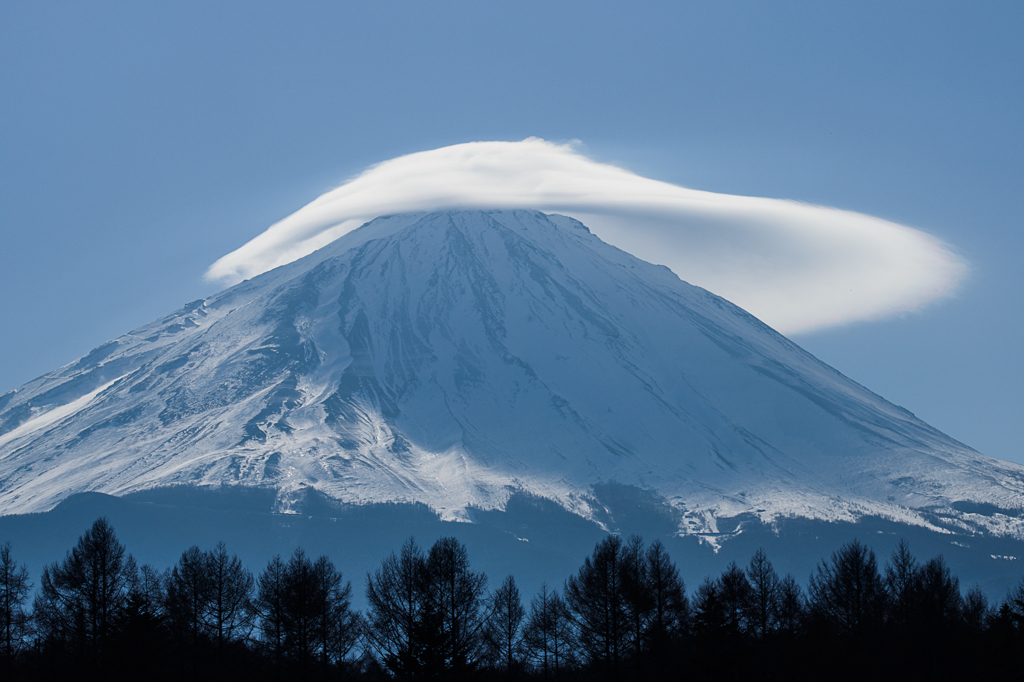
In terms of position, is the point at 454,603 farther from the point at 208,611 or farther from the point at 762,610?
the point at 762,610

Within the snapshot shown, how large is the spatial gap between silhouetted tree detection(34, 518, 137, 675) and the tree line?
0.36 ft

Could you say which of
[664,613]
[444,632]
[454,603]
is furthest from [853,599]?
[444,632]

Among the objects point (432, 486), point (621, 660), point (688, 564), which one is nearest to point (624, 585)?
point (621, 660)

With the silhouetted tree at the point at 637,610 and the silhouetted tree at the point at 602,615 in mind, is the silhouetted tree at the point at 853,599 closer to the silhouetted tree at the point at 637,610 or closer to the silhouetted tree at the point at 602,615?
the silhouetted tree at the point at 637,610

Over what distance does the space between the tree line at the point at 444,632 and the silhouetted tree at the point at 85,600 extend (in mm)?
109

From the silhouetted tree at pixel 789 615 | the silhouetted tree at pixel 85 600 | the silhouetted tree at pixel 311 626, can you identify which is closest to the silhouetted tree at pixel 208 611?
the silhouetted tree at pixel 85 600

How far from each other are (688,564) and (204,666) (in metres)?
115

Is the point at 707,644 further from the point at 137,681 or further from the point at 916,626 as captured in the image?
the point at 137,681

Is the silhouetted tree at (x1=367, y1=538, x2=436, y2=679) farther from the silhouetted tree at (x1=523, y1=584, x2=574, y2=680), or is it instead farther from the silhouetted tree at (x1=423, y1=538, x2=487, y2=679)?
the silhouetted tree at (x1=523, y1=584, x2=574, y2=680)

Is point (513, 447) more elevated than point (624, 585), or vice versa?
point (513, 447)

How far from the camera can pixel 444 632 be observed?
5256 cm

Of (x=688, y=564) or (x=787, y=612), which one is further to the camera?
(x=688, y=564)

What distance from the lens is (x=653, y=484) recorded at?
187375 millimetres

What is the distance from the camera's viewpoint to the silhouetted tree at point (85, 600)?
5500cm
